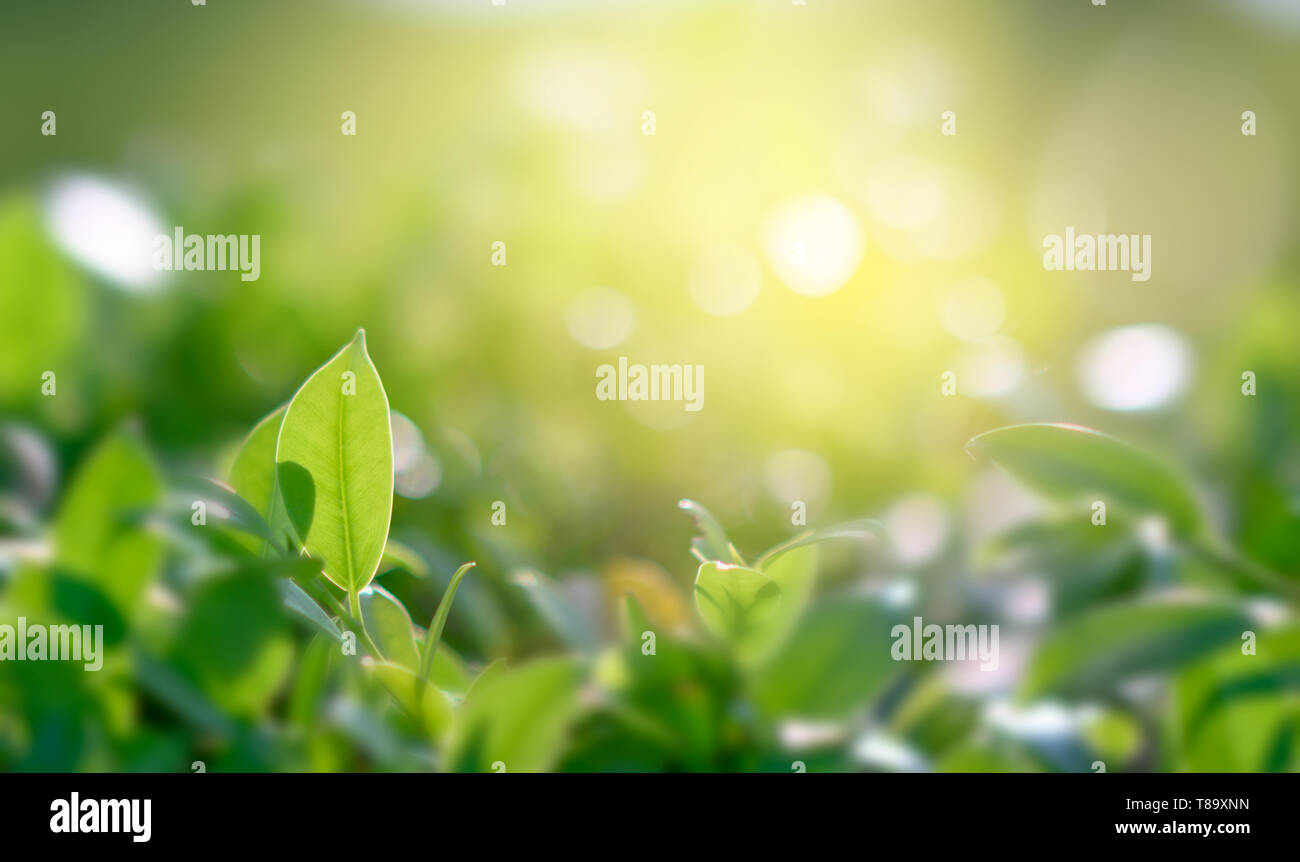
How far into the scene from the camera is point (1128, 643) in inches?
12.0

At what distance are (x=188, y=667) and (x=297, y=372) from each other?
0.23 meters

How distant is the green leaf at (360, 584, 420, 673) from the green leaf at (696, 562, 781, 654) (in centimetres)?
7

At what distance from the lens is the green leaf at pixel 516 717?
256 mm

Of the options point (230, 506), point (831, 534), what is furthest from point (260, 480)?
point (831, 534)

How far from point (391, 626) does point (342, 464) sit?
0.13 ft

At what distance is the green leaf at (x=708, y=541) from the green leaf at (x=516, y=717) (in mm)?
59

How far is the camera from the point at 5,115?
104 cm

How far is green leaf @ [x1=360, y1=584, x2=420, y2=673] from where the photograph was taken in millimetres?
223

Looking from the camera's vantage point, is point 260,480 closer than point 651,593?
Yes

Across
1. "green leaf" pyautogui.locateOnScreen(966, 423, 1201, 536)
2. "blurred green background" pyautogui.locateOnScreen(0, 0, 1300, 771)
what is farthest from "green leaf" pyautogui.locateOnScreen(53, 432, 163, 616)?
"green leaf" pyautogui.locateOnScreen(966, 423, 1201, 536)

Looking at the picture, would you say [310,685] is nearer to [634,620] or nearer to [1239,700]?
[634,620]

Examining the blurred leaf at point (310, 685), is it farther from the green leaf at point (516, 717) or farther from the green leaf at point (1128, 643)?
the green leaf at point (1128, 643)

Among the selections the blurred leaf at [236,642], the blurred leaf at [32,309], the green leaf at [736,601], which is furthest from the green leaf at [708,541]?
the blurred leaf at [32,309]
